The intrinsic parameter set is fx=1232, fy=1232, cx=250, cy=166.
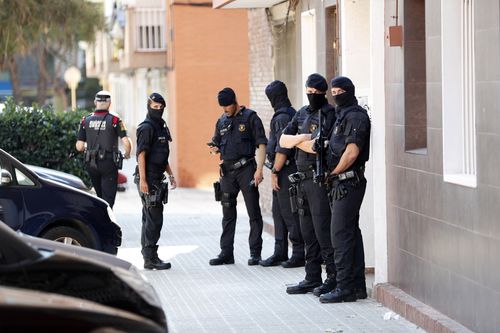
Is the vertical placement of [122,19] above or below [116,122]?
above

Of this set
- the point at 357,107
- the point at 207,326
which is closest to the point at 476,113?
the point at 357,107

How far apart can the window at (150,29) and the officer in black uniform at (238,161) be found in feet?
58.1

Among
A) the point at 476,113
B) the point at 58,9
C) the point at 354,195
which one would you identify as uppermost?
the point at 58,9

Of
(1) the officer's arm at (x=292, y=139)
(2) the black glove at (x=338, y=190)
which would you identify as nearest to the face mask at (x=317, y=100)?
(1) the officer's arm at (x=292, y=139)

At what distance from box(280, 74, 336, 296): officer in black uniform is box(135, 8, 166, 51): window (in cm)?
2014

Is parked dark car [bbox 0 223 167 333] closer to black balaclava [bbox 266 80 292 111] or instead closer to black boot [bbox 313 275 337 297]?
black boot [bbox 313 275 337 297]

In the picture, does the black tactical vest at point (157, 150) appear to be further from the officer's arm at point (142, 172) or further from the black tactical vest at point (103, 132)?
the black tactical vest at point (103, 132)

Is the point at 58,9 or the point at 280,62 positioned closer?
the point at 280,62

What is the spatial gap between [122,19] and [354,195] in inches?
1053

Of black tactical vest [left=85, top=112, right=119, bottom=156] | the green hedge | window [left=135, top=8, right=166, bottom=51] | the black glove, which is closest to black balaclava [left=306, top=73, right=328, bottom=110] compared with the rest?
the black glove

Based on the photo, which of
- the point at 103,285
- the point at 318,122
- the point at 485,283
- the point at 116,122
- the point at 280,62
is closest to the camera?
the point at 103,285

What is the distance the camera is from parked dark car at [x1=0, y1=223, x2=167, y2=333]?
15.7 feet

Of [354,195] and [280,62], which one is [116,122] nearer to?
[280,62]

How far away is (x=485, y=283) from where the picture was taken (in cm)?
860
